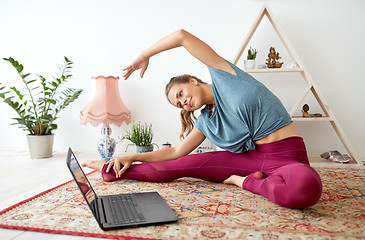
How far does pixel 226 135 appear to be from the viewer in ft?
6.11

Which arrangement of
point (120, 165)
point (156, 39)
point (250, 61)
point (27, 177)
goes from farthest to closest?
point (156, 39), point (250, 61), point (27, 177), point (120, 165)

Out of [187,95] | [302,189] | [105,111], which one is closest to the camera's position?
[302,189]

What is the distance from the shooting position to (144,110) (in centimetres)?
328

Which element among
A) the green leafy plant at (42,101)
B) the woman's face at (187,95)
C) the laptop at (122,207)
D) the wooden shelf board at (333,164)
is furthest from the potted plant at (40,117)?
the wooden shelf board at (333,164)

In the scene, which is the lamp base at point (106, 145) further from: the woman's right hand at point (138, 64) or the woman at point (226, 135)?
the woman's right hand at point (138, 64)

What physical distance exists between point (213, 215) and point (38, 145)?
231cm

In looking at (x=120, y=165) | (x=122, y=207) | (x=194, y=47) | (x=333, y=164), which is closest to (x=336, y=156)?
(x=333, y=164)

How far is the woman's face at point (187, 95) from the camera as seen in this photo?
182 cm

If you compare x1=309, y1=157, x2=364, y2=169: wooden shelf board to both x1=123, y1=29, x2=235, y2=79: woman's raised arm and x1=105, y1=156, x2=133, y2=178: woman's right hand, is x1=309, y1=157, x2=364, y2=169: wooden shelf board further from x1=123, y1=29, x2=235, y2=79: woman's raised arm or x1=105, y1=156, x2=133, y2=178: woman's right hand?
Result: x1=105, y1=156, x2=133, y2=178: woman's right hand

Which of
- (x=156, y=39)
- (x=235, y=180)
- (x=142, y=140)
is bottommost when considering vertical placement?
(x=235, y=180)

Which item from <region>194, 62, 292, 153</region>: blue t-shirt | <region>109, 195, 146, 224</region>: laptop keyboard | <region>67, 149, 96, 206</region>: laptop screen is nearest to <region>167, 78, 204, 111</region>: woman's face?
<region>194, 62, 292, 153</region>: blue t-shirt

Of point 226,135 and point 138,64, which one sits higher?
point 138,64

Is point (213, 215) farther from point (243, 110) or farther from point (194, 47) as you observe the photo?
point (194, 47)

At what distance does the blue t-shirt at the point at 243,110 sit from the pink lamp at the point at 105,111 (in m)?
1.33
